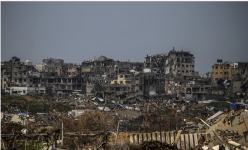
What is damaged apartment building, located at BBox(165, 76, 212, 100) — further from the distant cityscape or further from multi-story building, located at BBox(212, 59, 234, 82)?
multi-story building, located at BBox(212, 59, 234, 82)

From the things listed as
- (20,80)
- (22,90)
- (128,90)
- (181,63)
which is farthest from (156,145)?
(181,63)

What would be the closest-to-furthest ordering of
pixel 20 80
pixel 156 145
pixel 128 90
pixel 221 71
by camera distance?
pixel 156 145 → pixel 128 90 → pixel 20 80 → pixel 221 71

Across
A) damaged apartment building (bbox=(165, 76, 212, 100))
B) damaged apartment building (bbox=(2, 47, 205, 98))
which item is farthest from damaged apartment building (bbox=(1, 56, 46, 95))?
damaged apartment building (bbox=(165, 76, 212, 100))

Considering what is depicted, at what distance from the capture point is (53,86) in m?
48.7

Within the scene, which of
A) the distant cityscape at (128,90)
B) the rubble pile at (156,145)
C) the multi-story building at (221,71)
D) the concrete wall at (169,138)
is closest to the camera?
the rubble pile at (156,145)

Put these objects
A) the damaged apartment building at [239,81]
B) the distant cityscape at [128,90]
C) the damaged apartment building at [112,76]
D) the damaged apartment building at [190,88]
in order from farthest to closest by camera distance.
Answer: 1. the damaged apartment building at [112,76]
2. the damaged apartment building at [239,81]
3. the damaged apartment building at [190,88]
4. the distant cityscape at [128,90]

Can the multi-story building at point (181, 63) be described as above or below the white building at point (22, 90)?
above

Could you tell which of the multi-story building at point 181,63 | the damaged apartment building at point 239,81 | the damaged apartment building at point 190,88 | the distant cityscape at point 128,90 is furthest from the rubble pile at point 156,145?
the multi-story building at point 181,63

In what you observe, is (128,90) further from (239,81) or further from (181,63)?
(239,81)

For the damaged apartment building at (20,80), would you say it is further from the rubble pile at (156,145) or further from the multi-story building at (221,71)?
the rubble pile at (156,145)

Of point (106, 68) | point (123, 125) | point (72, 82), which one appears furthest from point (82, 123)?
point (106, 68)

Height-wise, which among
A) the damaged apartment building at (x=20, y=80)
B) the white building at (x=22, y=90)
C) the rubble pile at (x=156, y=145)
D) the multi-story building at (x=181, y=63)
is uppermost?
the multi-story building at (x=181, y=63)

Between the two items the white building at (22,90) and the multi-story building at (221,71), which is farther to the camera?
the multi-story building at (221,71)

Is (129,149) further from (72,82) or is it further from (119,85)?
(72,82)
